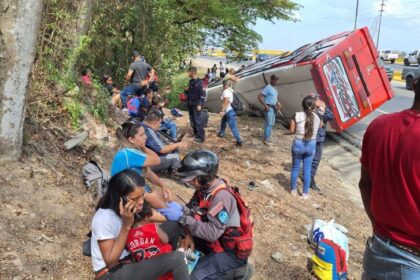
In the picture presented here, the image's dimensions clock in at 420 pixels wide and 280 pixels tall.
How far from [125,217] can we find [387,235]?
1463mm

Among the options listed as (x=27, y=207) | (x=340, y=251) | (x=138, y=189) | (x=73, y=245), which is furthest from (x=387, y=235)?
(x=27, y=207)

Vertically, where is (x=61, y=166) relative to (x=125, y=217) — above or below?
below

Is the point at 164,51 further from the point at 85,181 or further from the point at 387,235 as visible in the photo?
the point at 387,235

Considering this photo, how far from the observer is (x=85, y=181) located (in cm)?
491

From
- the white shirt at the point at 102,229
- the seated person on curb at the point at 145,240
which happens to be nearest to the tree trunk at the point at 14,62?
the seated person on curb at the point at 145,240

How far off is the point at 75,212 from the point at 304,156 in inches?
142

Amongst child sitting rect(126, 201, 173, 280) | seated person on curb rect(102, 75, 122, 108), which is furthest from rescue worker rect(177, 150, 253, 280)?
seated person on curb rect(102, 75, 122, 108)

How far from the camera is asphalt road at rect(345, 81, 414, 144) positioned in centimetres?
1218

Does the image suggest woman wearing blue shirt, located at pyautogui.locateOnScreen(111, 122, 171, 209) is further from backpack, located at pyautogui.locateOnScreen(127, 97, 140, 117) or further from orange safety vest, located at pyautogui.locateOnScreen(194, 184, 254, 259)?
backpack, located at pyautogui.locateOnScreen(127, 97, 140, 117)

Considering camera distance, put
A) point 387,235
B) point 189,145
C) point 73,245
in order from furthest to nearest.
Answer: point 189,145 → point 73,245 → point 387,235

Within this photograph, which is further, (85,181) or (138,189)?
(85,181)

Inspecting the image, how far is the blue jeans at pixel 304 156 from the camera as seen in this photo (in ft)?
21.6

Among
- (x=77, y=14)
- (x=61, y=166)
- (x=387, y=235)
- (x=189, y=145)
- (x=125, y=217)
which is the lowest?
(x=189, y=145)

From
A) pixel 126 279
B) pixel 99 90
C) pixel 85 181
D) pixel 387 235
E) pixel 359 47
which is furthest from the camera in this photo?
pixel 359 47
